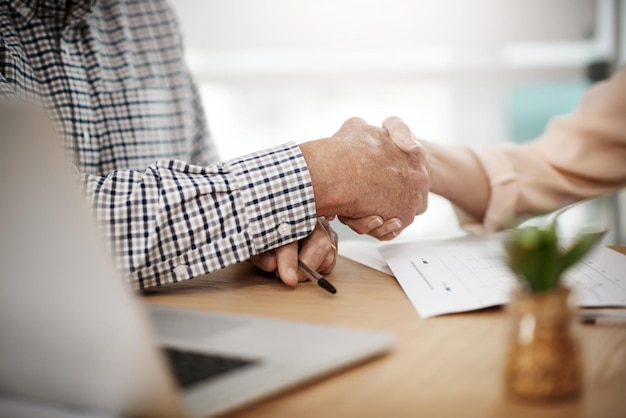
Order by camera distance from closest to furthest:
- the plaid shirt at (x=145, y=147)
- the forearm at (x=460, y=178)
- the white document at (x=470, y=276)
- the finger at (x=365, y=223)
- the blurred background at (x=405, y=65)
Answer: the white document at (x=470, y=276), the plaid shirt at (x=145, y=147), the finger at (x=365, y=223), the forearm at (x=460, y=178), the blurred background at (x=405, y=65)

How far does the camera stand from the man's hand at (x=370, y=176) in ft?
2.81

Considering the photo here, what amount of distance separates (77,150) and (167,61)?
32cm

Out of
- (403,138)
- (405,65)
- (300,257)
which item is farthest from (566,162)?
(405,65)

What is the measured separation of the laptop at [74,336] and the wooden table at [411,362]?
30 millimetres

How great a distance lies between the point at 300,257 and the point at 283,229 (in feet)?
0.15

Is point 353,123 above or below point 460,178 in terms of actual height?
above

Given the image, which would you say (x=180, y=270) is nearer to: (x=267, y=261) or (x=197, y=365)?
(x=267, y=261)

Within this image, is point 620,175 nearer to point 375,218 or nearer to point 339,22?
point 375,218

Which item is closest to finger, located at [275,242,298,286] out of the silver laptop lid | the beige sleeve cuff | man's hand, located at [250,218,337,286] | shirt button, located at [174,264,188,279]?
man's hand, located at [250,218,337,286]

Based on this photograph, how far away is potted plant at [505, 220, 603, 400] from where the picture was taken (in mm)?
432

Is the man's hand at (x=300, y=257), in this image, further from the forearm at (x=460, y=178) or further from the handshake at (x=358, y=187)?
the forearm at (x=460, y=178)

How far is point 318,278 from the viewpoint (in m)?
0.78

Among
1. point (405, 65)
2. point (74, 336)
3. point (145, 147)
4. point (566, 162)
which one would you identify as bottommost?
point (405, 65)

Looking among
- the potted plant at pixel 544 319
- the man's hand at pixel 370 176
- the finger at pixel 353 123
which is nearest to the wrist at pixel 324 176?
the man's hand at pixel 370 176
